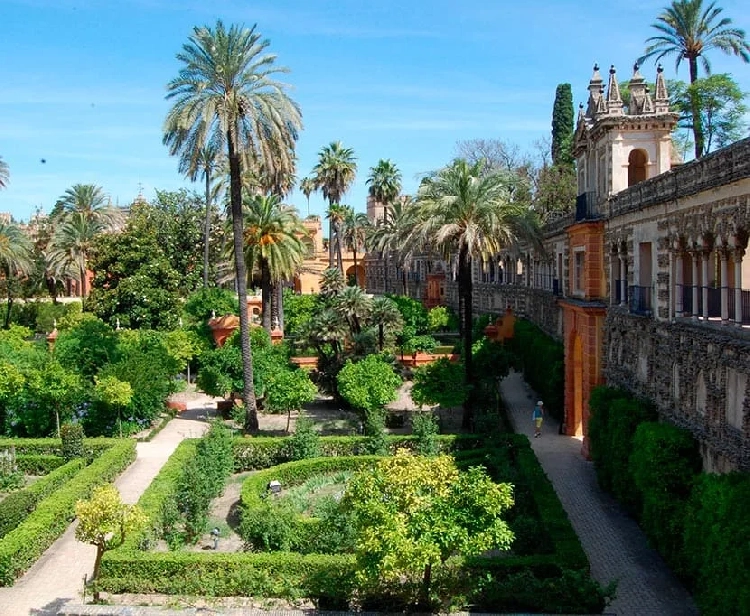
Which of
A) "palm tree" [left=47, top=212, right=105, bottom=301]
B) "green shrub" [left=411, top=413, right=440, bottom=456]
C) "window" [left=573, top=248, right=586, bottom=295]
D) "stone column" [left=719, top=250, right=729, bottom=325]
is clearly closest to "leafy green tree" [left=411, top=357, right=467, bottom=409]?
"green shrub" [left=411, top=413, right=440, bottom=456]

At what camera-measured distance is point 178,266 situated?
68625mm

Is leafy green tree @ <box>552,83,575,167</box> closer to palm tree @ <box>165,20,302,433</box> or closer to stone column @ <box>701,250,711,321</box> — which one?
palm tree @ <box>165,20,302,433</box>

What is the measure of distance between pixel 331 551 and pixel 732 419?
8893mm

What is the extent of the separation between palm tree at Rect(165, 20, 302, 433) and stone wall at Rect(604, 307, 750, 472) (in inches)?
554

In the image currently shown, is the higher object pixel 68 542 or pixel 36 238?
pixel 36 238

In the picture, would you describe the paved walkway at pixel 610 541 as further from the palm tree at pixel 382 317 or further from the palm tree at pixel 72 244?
the palm tree at pixel 72 244

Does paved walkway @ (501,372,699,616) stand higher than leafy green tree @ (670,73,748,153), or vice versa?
leafy green tree @ (670,73,748,153)

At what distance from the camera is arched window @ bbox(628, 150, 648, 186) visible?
27.5 metres

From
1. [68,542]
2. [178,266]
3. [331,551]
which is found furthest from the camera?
[178,266]

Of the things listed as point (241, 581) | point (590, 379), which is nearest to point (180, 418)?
point (590, 379)

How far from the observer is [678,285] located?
20359mm

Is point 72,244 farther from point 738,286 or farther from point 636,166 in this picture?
point 738,286

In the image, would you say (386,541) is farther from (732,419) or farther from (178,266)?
(178,266)

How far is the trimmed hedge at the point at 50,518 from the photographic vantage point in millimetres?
18516
